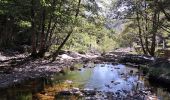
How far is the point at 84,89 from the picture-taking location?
59.8ft

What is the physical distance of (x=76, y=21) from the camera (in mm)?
30578

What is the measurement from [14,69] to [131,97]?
1103 centimetres

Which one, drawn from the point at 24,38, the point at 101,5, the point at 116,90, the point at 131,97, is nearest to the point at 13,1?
the point at 101,5

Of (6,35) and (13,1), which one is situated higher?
(13,1)

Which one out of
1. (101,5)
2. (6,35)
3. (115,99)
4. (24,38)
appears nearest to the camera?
(115,99)

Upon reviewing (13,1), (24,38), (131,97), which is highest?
(13,1)

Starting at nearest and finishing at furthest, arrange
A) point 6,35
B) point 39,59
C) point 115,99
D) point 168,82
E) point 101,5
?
1. point 115,99
2. point 168,82
3. point 39,59
4. point 101,5
5. point 6,35

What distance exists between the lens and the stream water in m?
16.2

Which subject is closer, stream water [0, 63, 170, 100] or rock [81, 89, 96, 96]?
stream water [0, 63, 170, 100]

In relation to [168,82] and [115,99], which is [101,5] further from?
[115,99]

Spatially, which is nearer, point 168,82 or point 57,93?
point 57,93

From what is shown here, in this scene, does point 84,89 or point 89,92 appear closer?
point 89,92

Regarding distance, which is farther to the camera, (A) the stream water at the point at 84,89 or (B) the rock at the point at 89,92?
(B) the rock at the point at 89,92

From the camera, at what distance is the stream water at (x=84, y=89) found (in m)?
16.2
